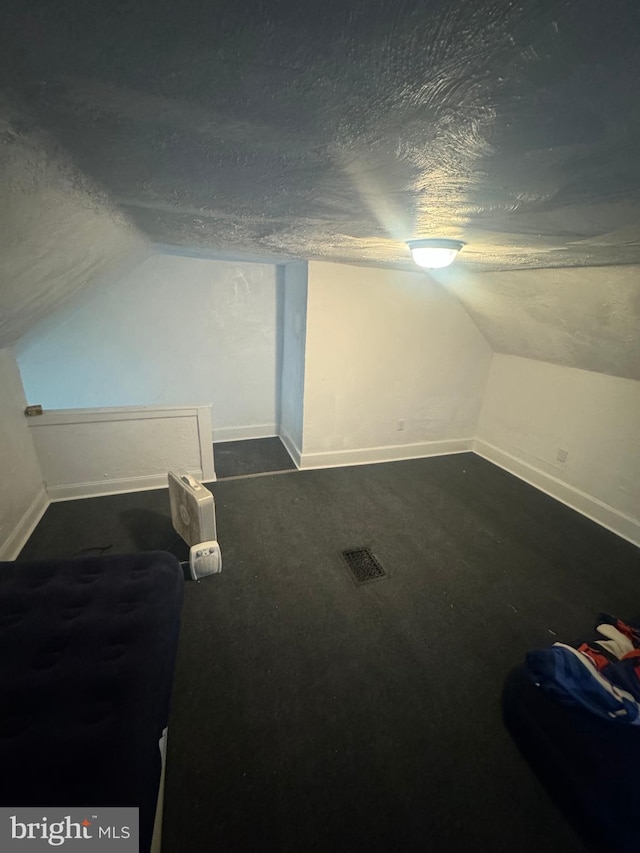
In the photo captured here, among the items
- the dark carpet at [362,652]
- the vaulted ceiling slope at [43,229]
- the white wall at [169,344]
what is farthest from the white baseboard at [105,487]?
the vaulted ceiling slope at [43,229]

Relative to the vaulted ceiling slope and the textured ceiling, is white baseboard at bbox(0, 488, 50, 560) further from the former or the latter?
the textured ceiling

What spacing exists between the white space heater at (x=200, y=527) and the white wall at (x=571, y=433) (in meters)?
2.95

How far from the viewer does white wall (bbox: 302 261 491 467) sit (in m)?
2.91

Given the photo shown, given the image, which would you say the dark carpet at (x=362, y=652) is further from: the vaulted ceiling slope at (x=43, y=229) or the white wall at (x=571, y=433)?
the vaulted ceiling slope at (x=43, y=229)

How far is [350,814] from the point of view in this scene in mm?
1180

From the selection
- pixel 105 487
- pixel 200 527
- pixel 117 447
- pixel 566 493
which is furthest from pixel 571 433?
pixel 105 487

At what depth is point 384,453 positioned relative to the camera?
11.6ft

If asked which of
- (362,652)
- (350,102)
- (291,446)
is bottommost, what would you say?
(362,652)

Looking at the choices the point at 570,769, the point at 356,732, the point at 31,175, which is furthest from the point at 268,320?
the point at 570,769

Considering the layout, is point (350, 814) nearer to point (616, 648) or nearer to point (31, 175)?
point (616, 648)

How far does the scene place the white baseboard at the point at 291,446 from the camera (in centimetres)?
337

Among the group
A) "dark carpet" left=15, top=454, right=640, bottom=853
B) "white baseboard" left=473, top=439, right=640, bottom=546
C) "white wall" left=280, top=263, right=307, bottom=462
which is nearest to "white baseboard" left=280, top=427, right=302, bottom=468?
"white wall" left=280, top=263, right=307, bottom=462

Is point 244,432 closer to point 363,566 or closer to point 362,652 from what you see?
point 363,566

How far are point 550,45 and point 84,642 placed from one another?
1785 mm
